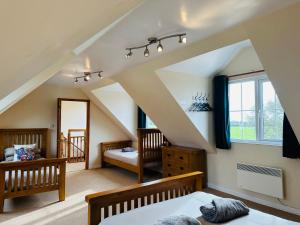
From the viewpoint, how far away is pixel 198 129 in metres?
3.91

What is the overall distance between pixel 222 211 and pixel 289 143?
188 cm

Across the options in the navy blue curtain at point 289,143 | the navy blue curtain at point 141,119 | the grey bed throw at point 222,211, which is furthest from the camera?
the navy blue curtain at point 141,119

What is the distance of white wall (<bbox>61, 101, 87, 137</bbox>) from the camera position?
308 inches

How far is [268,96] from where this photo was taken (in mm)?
3486

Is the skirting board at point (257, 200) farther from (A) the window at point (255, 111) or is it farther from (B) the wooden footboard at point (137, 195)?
(B) the wooden footboard at point (137, 195)

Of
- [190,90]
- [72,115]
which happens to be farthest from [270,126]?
[72,115]

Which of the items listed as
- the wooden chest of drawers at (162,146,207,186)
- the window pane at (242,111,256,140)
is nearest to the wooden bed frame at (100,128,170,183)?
the wooden chest of drawers at (162,146,207,186)

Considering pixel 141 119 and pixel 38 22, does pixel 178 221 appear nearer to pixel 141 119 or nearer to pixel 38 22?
pixel 38 22

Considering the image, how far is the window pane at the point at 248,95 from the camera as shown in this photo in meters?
3.69

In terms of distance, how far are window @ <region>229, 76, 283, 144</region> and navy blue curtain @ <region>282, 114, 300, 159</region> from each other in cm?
31

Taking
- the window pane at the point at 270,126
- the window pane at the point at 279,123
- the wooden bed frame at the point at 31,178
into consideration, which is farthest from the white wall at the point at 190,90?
the wooden bed frame at the point at 31,178

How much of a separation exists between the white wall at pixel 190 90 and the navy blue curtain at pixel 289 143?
4.18 feet

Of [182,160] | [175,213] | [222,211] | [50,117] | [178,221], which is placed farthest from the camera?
[50,117]

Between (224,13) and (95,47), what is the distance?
5.09 ft
